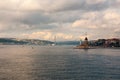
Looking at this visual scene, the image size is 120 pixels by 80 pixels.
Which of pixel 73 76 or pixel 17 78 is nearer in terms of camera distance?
pixel 17 78

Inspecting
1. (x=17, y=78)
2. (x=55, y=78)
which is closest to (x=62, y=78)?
(x=55, y=78)

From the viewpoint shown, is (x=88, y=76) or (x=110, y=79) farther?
(x=88, y=76)

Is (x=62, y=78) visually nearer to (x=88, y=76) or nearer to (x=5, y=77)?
(x=88, y=76)

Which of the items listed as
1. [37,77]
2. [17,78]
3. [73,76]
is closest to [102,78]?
[73,76]

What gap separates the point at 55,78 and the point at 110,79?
19.2 metres

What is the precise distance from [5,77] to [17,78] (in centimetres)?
486

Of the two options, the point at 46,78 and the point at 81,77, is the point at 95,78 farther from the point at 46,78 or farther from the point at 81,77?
the point at 46,78

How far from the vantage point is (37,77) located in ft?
289

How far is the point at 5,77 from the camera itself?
87.0 m

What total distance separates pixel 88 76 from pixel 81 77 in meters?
3.69

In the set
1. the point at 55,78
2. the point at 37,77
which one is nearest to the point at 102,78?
the point at 55,78

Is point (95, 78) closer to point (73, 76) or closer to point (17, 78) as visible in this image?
point (73, 76)

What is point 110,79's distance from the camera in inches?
3361

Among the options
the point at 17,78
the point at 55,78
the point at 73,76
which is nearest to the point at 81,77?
the point at 73,76
